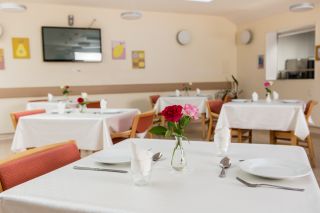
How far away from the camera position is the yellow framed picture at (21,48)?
638 centimetres

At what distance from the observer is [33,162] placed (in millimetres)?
1375

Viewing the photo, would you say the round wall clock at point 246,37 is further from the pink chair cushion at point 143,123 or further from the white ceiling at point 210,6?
the pink chair cushion at point 143,123

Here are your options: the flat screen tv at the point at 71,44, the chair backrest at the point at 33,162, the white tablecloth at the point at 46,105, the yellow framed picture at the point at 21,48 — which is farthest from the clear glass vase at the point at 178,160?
the yellow framed picture at the point at 21,48

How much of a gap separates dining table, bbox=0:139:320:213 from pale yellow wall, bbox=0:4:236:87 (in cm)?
578

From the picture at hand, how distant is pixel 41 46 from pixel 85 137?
13.6 ft

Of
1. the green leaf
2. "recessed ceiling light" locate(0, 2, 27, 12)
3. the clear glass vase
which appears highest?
"recessed ceiling light" locate(0, 2, 27, 12)

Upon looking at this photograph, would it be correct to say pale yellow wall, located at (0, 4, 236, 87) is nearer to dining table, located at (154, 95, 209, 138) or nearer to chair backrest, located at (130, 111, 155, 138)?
dining table, located at (154, 95, 209, 138)

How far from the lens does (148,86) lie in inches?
292

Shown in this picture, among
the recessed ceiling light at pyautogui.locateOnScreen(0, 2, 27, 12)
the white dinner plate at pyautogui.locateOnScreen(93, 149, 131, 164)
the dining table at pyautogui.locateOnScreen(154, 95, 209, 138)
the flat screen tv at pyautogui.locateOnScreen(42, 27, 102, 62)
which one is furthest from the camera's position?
the flat screen tv at pyautogui.locateOnScreen(42, 27, 102, 62)

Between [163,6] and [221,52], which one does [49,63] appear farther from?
[221,52]

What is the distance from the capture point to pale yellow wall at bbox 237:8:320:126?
616 cm

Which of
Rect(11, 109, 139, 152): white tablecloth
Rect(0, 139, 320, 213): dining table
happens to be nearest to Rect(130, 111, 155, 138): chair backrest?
Rect(11, 109, 139, 152): white tablecloth

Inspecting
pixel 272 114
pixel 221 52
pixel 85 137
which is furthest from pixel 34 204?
pixel 221 52

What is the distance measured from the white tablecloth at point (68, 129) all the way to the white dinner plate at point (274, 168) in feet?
6.64
